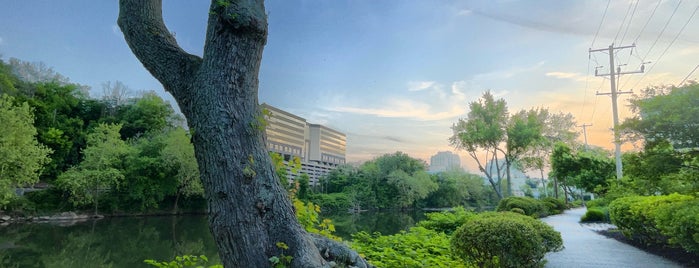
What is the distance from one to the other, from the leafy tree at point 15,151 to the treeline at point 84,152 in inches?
1.0

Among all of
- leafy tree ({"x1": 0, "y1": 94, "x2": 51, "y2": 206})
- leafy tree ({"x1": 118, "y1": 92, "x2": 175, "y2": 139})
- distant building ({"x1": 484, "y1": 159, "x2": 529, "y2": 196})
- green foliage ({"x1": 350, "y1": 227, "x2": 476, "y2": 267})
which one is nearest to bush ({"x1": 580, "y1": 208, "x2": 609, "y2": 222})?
distant building ({"x1": 484, "y1": 159, "x2": 529, "y2": 196})

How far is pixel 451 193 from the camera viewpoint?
37750 millimetres

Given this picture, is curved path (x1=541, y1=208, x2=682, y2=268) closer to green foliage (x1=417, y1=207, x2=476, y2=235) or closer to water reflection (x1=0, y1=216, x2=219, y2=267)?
green foliage (x1=417, y1=207, x2=476, y2=235)

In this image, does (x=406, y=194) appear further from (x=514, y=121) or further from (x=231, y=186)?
(x=231, y=186)

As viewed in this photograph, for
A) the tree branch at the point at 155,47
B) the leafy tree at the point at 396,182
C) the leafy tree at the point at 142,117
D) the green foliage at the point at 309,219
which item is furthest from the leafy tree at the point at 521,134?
the leafy tree at the point at 142,117

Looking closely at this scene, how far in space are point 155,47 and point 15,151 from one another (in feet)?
52.0

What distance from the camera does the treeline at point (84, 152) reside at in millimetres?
14586

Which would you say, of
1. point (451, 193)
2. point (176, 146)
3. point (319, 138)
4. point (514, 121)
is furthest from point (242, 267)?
point (319, 138)

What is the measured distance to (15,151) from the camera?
1357 cm

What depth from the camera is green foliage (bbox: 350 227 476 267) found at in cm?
340

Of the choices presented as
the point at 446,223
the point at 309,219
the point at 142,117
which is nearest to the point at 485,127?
the point at 446,223

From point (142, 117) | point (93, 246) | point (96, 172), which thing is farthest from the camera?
point (142, 117)

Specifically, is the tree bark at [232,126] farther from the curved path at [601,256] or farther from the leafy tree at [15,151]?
the leafy tree at [15,151]

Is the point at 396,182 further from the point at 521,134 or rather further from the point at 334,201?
the point at 521,134
